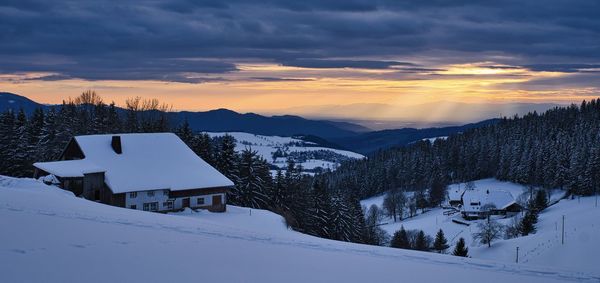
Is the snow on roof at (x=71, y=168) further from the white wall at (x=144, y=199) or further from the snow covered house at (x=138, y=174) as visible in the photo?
the white wall at (x=144, y=199)

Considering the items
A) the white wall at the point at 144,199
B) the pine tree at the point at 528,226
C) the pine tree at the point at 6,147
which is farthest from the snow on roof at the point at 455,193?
the pine tree at the point at 6,147

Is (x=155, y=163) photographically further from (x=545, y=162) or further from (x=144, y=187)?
(x=545, y=162)

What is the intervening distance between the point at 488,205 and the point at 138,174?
8098 cm

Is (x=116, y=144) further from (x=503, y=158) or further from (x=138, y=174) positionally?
(x=503, y=158)

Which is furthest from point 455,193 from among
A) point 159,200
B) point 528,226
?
point 159,200

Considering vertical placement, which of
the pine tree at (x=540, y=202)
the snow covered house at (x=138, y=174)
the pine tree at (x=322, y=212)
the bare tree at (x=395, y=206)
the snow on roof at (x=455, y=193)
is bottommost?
the bare tree at (x=395, y=206)

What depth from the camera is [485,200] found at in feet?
339

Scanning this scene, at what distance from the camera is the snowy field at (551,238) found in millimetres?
51494

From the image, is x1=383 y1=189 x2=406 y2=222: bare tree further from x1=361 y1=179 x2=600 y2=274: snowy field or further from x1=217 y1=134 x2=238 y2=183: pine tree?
x1=217 y1=134 x2=238 y2=183: pine tree

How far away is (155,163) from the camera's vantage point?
41375 mm

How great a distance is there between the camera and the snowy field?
169 feet

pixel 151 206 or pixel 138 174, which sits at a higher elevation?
pixel 138 174

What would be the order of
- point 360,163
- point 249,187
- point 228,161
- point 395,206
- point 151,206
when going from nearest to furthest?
point 151,206 → point 249,187 → point 228,161 → point 395,206 → point 360,163

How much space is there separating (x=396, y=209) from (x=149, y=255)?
354 ft
